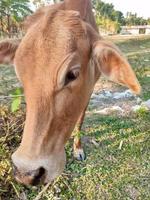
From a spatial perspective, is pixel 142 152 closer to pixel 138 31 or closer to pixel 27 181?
pixel 27 181

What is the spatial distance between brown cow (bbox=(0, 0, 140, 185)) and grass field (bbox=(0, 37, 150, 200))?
97cm

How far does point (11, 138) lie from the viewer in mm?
3994

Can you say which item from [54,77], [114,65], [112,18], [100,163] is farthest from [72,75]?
[112,18]

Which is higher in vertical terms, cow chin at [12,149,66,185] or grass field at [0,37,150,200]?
cow chin at [12,149,66,185]

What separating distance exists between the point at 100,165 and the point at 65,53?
181 centimetres

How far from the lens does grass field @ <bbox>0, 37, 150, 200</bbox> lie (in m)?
3.62

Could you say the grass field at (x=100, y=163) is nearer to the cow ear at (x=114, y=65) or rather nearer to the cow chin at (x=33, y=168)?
the cow chin at (x=33, y=168)

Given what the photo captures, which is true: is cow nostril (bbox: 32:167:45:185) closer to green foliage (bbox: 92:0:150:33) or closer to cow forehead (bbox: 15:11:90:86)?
cow forehead (bbox: 15:11:90:86)

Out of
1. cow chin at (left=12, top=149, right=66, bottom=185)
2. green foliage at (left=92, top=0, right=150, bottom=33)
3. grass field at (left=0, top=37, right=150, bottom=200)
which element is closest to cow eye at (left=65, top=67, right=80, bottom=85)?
cow chin at (left=12, top=149, right=66, bottom=185)

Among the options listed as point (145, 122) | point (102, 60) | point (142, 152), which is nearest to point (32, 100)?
point (102, 60)

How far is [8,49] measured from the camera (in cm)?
297

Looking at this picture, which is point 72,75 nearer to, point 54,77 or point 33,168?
point 54,77

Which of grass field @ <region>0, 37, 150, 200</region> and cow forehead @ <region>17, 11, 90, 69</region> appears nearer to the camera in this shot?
cow forehead @ <region>17, 11, 90, 69</region>

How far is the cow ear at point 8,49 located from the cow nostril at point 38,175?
94 centimetres
